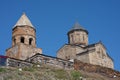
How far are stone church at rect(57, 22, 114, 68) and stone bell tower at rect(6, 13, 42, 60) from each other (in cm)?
495

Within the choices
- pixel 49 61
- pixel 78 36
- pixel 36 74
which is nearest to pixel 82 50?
pixel 78 36

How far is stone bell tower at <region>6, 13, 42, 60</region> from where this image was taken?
34.3 metres

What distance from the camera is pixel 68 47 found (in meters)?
39.3

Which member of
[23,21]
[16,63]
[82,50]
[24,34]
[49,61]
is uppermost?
[23,21]

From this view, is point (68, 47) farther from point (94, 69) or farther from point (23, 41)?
point (94, 69)

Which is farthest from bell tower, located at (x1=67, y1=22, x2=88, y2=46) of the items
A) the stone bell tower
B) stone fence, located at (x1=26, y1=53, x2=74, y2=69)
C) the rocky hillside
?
the rocky hillside

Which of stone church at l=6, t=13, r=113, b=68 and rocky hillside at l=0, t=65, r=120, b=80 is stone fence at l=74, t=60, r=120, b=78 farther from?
rocky hillside at l=0, t=65, r=120, b=80

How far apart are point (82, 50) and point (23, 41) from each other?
755 centimetres

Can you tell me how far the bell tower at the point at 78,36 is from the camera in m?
40.2

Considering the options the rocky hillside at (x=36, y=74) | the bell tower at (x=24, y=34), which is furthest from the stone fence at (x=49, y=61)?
the bell tower at (x=24, y=34)

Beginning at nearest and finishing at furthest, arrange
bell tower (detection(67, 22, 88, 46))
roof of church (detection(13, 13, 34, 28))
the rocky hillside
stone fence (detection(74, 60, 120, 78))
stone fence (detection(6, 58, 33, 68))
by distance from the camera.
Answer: the rocky hillside
stone fence (detection(6, 58, 33, 68))
stone fence (detection(74, 60, 120, 78))
roof of church (detection(13, 13, 34, 28))
bell tower (detection(67, 22, 88, 46))

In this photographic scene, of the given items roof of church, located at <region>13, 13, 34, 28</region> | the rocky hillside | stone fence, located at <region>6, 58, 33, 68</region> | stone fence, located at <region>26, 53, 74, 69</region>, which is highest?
roof of church, located at <region>13, 13, 34, 28</region>

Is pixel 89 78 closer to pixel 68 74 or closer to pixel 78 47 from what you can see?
pixel 68 74

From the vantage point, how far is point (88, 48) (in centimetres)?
3884
